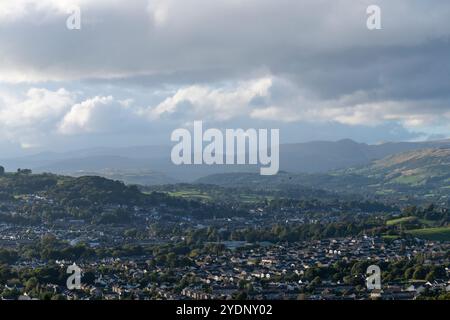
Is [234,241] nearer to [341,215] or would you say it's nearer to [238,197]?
[341,215]

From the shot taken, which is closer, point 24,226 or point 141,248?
point 141,248
